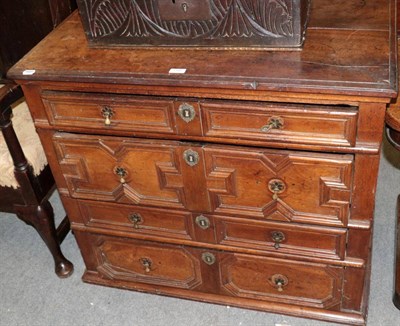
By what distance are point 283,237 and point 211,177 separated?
0.30 meters

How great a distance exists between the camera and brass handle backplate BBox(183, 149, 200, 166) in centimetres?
154

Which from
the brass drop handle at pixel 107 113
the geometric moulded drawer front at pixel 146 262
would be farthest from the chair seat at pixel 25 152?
the brass drop handle at pixel 107 113

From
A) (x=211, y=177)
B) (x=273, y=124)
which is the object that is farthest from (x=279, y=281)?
(x=273, y=124)

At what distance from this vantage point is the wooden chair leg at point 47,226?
1915 millimetres

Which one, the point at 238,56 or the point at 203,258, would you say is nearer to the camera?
the point at 238,56

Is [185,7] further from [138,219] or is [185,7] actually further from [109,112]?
[138,219]

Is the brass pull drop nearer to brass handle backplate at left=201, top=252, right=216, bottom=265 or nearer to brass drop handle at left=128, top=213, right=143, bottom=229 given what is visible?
brass drop handle at left=128, top=213, right=143, bottom=229

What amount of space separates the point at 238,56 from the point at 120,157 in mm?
463

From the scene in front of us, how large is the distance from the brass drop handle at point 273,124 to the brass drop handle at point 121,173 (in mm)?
467

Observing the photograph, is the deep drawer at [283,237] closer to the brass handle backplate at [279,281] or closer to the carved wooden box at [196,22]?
the brass handle backplate at [279,281]

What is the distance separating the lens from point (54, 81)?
59.8 inches

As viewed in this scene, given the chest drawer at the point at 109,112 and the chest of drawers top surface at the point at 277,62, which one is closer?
the chest of drawers top surface at the point at 277,62

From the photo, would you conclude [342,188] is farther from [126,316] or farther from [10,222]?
[10,222]

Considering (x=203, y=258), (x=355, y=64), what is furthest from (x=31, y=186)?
(x=355, y=64)
